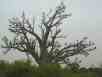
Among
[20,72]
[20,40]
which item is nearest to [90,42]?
[20,40]

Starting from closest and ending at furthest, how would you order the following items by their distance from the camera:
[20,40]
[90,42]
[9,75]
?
[9,75] → [20,40] → [90,42]

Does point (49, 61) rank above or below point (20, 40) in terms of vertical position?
below

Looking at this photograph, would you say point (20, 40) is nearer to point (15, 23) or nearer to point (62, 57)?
point (15, 23)

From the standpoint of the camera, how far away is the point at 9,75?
Result: 34.8 ft

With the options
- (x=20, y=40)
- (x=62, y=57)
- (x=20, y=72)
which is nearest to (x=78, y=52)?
(x=62, y=57)

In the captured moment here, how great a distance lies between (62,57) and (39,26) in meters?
3.66

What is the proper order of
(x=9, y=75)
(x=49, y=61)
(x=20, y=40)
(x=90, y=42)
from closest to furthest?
(x=9, y=75), (x=49, y=61), (x=20, y=40), (x=90, y=42)

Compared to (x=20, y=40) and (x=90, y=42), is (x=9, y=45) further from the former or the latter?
(x=90, y=42)

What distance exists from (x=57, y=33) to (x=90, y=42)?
338cm

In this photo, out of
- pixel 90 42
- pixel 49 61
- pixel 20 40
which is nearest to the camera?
pixel 49 61

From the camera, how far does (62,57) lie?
2109 cm

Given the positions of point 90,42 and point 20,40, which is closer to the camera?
point 20,40

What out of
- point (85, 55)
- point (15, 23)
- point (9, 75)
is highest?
point (15, 23)

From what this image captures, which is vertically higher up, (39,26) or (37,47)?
(39,26)
